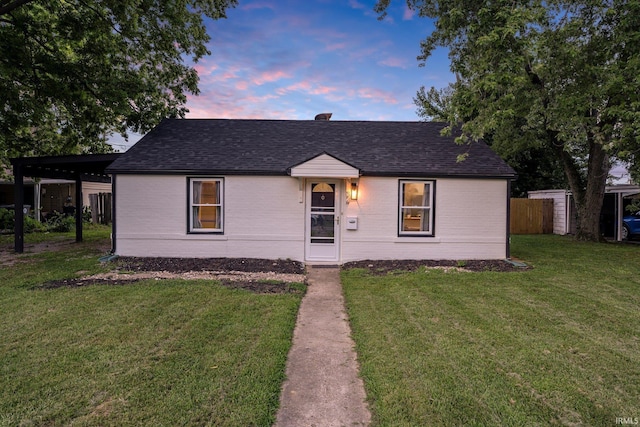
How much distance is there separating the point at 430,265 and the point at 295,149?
199 inches

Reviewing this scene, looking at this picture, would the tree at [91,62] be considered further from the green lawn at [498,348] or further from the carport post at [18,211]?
the green lawn at [498,348]

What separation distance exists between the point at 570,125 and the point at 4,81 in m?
16.0

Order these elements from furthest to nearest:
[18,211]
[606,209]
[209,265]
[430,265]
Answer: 1. [606,209]
2. [18,211]
3. [430,265]
4. [209,265]

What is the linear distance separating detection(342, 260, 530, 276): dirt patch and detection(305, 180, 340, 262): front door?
0.73 m

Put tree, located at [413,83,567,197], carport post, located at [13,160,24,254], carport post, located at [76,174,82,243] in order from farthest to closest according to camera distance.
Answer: tree, located at [413,83,567,197] → carport post, located at [76,174,82,243] → carport post, located at [13,160,24,254]

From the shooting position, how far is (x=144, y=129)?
1302 cm

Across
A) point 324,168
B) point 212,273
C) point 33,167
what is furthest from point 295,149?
point 33,167

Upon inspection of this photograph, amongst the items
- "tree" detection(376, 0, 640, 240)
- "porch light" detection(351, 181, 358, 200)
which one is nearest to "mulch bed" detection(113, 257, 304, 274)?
"porch light" detection(351, 181, 358, 200)

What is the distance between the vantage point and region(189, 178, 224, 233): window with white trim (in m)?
9.62

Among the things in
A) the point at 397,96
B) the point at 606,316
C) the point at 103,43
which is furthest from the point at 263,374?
the point at 397,96

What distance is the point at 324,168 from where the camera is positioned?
8.88 m

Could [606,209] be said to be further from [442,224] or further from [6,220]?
A: [6,220]

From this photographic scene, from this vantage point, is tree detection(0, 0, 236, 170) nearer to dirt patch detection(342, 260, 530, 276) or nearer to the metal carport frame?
the metal carport frame

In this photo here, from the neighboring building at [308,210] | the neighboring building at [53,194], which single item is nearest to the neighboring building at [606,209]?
the neighboring building at [308,210]
